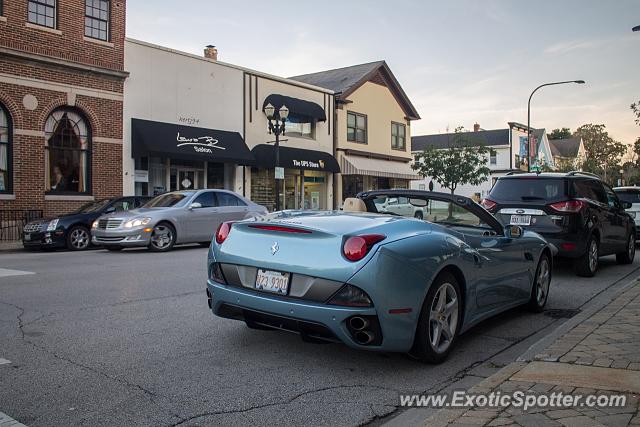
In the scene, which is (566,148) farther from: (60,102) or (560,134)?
(60,102)

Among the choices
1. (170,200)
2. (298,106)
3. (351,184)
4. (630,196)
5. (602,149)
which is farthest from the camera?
(602,149)

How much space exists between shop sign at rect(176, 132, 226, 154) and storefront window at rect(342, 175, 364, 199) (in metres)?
10.1

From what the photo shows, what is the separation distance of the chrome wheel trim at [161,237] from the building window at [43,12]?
957 cm

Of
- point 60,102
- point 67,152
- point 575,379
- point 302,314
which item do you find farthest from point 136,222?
point 575,379

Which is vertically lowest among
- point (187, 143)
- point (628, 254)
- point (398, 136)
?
point (628, 254)

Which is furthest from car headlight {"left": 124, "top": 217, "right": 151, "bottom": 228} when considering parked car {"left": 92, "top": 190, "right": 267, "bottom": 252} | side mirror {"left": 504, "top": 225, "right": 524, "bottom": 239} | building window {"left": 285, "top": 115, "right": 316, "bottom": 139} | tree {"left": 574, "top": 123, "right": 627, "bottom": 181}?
tree {"left": 574, "top": 123, "right": 627, "bottom": 181}

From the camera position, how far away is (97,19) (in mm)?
20266

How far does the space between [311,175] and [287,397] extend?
26569mm

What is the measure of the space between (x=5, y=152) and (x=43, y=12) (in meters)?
4.78

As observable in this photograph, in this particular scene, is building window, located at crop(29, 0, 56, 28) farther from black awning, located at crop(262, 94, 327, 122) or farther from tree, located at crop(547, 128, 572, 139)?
tree, located at crop(547, 128, 572, 139)

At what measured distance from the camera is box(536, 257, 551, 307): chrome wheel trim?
6.79m

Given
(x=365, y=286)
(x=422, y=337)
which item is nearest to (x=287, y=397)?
(x=365, y=286)

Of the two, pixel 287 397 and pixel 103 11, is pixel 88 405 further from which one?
pixel 103 11

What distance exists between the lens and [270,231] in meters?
4.66
